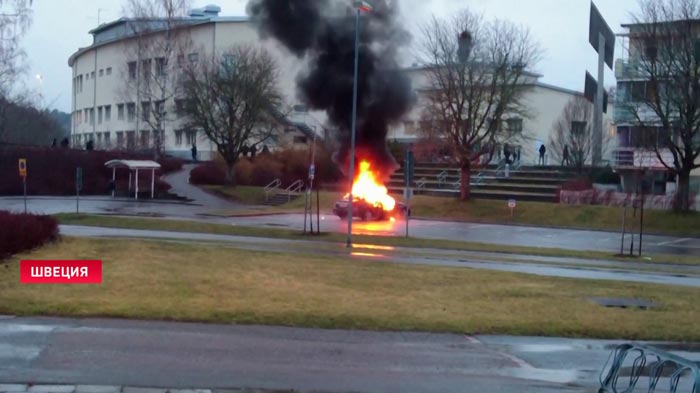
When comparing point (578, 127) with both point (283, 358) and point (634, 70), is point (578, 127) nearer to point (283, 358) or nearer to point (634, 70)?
point (634, 70)

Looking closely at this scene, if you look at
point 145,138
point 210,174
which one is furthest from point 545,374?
point 145,138

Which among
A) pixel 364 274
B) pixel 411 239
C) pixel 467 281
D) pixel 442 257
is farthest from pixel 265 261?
pixel 411 239

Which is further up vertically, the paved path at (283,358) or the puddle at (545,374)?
the paved path at (283,358)

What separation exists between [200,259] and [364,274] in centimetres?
380

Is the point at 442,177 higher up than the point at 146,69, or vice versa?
the point at 146,69

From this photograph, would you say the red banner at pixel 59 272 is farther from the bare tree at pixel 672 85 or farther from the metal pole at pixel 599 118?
the metal pole at pixel 599 118

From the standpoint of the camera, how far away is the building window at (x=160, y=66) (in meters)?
63.3

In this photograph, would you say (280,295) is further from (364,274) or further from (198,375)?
(198,375)

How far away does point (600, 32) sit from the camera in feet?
216

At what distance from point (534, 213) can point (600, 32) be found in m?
23.9

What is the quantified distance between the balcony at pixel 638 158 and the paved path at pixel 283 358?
1553 inches

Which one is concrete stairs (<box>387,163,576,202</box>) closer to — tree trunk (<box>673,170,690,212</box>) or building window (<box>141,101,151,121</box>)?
tree trunk (<box>673,170,690,212</box>)

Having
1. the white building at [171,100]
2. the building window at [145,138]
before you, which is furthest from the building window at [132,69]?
the building window at [145,138]

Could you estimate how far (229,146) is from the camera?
58.5m
